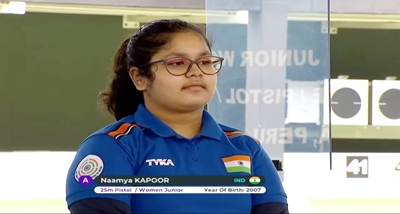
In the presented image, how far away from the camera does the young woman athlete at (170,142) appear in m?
1.16

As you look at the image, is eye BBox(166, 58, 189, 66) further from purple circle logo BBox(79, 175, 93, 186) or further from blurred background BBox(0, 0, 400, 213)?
blurred background BBox(0, 0, 400, 213)

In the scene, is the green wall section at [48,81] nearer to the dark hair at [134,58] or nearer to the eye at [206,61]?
the dark hair at [134,58]

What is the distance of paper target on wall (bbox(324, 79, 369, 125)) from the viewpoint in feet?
10.0

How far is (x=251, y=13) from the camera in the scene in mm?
2633

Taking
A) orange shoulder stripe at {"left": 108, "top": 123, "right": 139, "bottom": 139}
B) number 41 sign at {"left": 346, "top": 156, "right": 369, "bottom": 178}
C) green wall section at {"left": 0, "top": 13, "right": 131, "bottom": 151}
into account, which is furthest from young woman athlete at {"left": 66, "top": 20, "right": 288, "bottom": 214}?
Answer: number 41 sign at {"left": 346, "top": 156, "right": 369, "bottom": 178}

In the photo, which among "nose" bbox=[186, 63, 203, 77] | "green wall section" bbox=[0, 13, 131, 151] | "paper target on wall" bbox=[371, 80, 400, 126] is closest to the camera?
"nose" bbox=[186, 63, 203, 77]

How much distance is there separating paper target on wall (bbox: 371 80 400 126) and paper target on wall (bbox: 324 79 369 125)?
0.04 metres

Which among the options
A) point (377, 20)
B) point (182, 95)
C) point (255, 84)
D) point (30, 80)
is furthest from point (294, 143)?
point (182, 95)

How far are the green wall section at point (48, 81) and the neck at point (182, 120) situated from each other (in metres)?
1.63

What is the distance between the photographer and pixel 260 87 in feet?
8.46

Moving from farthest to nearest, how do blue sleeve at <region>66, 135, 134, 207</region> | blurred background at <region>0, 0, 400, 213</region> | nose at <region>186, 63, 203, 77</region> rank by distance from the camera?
blurred background at <region>0, 0, 400, 213</region>, nose at <region>186, 63, 203, 77</region>, blue sleeve at <region>66, 135, 134, 207</region>

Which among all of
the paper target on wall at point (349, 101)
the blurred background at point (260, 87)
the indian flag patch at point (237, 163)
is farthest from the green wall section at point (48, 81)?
the indian flag patch at point (237, 163)

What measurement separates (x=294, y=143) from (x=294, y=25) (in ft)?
1.47

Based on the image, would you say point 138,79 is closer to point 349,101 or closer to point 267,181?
point 267,181
